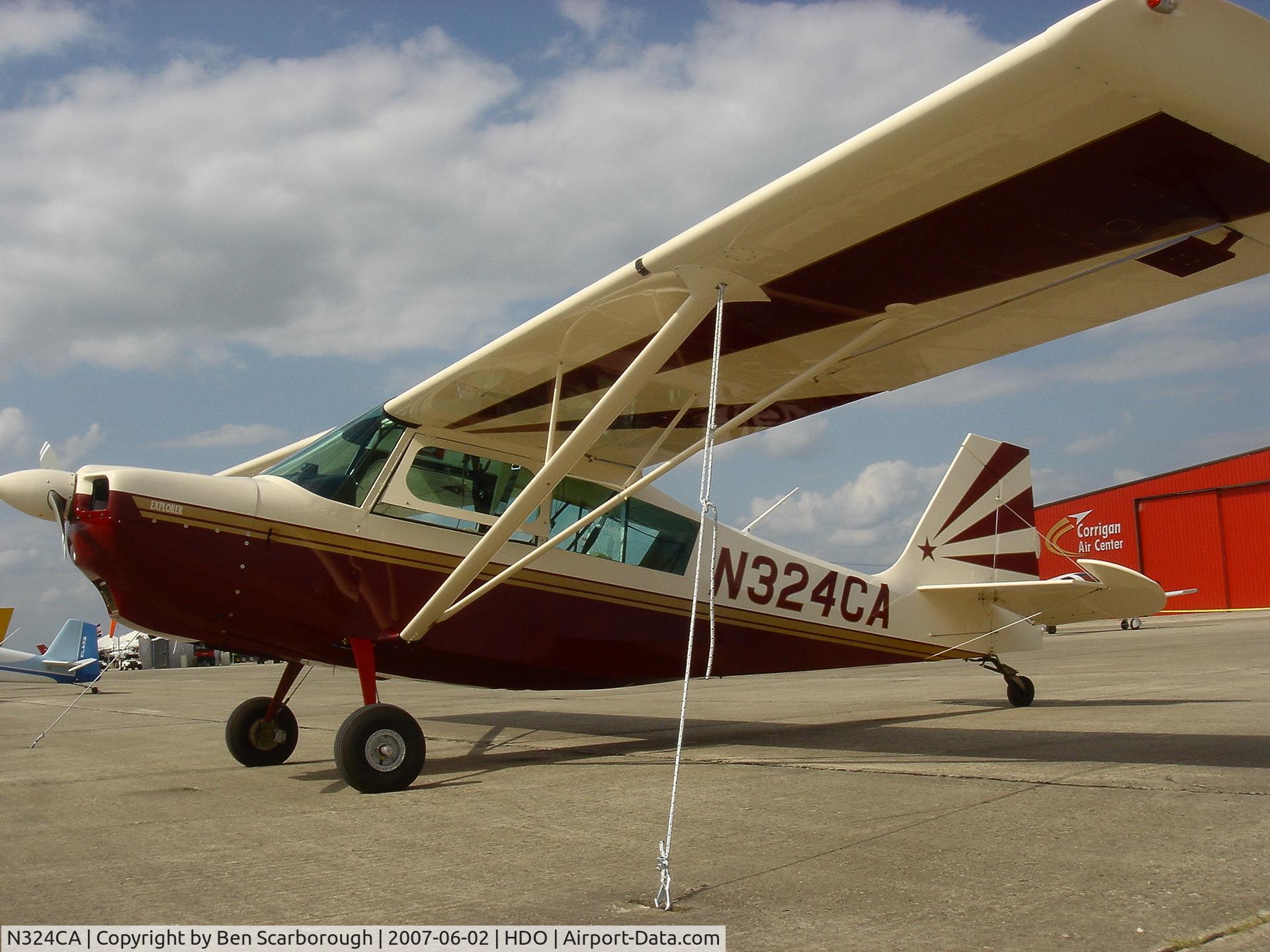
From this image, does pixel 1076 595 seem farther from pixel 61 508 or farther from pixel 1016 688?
pixel 61 508

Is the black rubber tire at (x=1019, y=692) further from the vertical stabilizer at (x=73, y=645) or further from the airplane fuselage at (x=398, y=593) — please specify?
the vertical stabilizer at (x=73, y=645)

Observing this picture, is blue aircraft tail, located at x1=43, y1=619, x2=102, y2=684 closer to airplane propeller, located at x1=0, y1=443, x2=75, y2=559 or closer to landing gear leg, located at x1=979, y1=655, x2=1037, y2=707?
airplane propeller, located at x1=0, y1=443, x2=75, y2=559

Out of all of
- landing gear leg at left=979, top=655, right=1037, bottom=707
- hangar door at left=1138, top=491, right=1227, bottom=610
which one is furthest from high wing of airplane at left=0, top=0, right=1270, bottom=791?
hangar door at left=1138, top=491, right=1227, bottom=610

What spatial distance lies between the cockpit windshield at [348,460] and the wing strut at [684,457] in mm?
1048

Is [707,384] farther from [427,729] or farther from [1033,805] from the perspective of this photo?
[427,729]

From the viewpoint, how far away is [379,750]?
5.89 m

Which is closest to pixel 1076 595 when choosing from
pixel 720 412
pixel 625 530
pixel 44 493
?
pixel 720 412

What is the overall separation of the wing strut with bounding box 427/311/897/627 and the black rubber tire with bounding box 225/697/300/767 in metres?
1.78

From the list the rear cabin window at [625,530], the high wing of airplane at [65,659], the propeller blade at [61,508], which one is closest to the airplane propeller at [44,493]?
the propeller blade at [61,508]

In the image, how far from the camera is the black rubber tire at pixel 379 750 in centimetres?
577

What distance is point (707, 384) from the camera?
725 cm

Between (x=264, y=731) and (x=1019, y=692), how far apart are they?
287 inches

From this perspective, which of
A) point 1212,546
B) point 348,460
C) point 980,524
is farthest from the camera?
point 1212,546

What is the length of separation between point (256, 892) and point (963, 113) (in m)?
4.03
